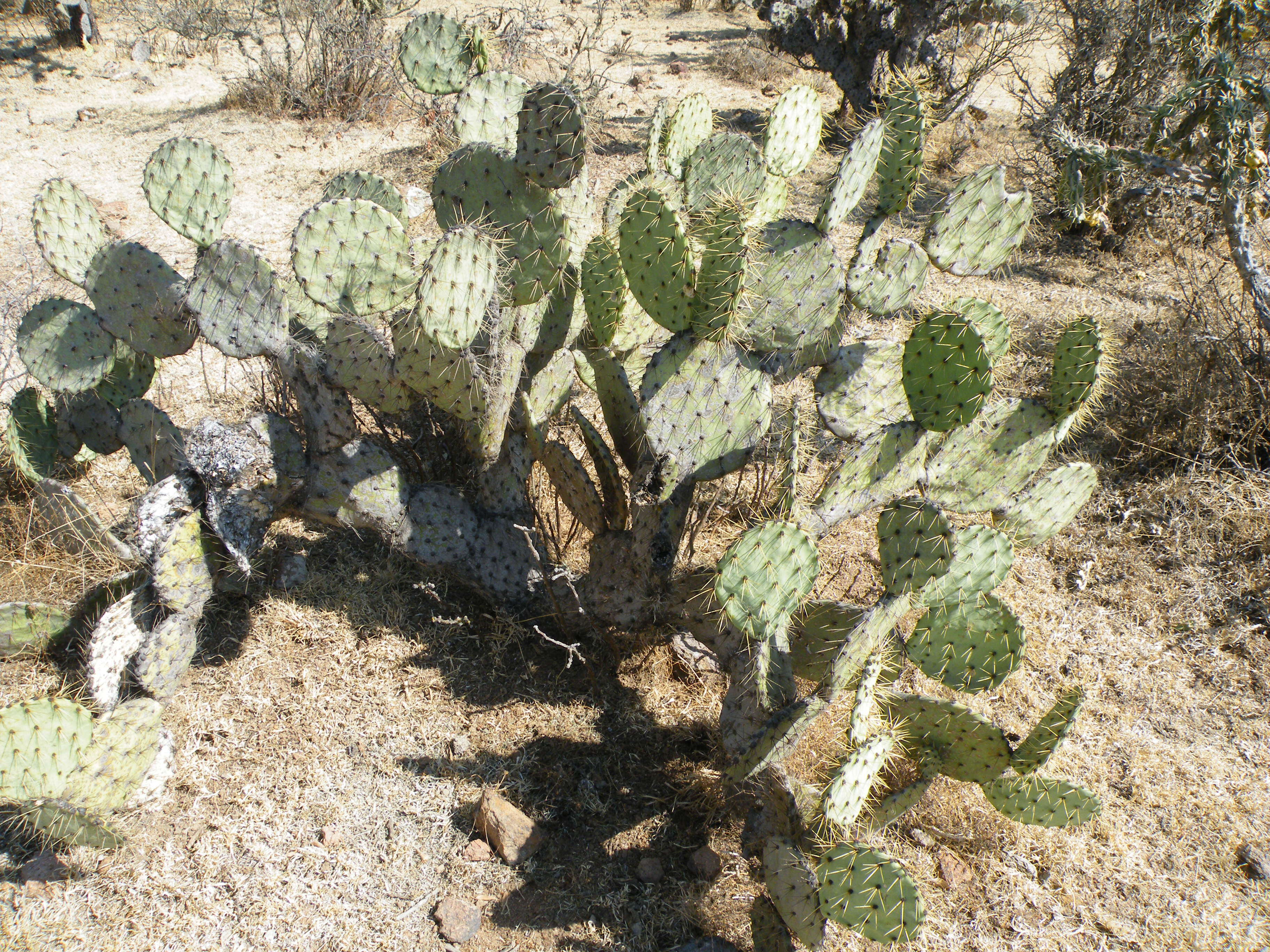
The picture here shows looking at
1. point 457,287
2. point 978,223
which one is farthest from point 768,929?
point 978,223

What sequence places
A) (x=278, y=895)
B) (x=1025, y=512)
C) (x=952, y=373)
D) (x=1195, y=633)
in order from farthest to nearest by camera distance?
(x=1195, y=633), (x=1025, y=512), (x=278, y=895), (x=952, y=373)

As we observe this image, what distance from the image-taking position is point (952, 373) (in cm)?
206

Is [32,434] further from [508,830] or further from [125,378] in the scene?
[508,830]

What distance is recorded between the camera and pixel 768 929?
6.74 feet

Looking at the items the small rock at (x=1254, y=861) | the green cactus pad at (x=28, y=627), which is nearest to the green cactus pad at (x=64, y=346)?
the green cactus pad at (x=28, y=627)

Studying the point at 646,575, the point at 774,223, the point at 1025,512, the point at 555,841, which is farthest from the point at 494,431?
the point at 1025,512

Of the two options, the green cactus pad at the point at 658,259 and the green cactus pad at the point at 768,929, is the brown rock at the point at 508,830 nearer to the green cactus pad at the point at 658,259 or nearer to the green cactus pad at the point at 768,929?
the green cactus pad at the point at 768,929

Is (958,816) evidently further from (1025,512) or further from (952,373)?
(952,373)

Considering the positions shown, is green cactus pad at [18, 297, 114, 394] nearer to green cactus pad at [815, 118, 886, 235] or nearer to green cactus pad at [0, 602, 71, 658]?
green cactus pad at [0, 602, 71, 658]

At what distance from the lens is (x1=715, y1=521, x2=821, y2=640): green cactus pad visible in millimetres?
2090

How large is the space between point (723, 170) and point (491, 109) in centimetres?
89

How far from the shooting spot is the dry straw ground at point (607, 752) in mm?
2246

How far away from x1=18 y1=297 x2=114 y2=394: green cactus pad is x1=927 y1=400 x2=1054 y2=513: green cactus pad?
2.95 m

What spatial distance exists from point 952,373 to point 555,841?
5.77ft
